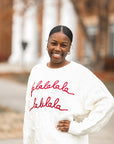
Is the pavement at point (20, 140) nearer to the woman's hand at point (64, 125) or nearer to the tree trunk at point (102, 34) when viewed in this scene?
the woman's hand at point (64, 125)

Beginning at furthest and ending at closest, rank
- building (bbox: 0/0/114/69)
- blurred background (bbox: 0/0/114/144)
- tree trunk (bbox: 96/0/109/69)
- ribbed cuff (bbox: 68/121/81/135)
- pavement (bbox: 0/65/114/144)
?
building (bbox: 0/0/114/69), tree trunk (bbox: 96/0/109/69), blurred background (bbox: 0/0/114/144), pavement (bbox: 0/65/114/144), ribbed cuff (bbox: 68/121/81/135)

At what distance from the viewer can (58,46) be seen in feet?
7.58

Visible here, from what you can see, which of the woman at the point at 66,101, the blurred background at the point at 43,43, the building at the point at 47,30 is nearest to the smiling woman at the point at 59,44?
the woman at the point at 66,101

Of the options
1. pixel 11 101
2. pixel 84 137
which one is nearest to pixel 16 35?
pixel 11 101

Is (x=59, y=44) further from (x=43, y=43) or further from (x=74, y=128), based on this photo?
(x=43, y=43)

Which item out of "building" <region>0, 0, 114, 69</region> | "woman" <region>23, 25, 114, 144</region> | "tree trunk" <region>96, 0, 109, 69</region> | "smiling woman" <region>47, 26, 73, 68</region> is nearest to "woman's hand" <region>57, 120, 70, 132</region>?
"woman" <region>23, 25, 114, 144</region>

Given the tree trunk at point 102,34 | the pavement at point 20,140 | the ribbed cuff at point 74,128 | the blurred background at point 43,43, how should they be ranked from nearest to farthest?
1. the ribbed cuff at point 74,128
2. the pavement at point 20,140
3. the blurred background at point 43,43
4. the tree trunk at point 102,34

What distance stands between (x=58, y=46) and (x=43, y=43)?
24.3 metres

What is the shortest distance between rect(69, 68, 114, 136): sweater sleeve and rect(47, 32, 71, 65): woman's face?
8.2 inches

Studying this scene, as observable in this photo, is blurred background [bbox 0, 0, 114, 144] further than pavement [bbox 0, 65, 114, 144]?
Yes

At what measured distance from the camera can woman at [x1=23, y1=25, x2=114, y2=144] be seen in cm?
227

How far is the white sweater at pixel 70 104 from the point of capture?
2.27 meters

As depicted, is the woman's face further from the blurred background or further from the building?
the building

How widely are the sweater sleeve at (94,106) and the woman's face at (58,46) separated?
208mm
